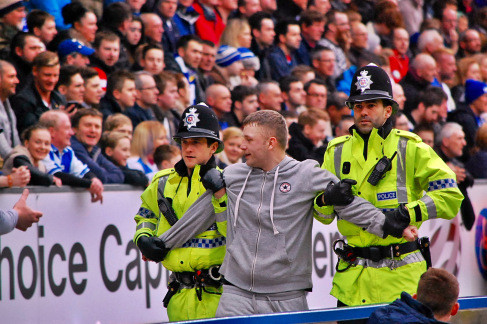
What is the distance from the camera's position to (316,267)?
10.2 m

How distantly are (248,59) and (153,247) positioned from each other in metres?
6.68

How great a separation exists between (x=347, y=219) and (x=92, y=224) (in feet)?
11.0

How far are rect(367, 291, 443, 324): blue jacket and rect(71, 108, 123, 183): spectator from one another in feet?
17.3

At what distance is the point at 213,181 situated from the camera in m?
6.18

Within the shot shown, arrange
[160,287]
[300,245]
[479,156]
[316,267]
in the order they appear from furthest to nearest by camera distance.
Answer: [479,156]
[316,267]
[160,287]
[300,245]

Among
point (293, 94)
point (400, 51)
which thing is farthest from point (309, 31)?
point (400, 51)

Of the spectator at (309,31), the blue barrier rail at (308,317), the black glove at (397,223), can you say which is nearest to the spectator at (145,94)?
the spectator at (309,31)

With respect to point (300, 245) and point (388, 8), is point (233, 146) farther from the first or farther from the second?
point (388, 8)

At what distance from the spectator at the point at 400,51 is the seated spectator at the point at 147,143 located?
6024 mm

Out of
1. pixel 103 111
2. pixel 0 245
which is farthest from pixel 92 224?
pixel 103 111

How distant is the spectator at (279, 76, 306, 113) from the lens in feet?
41.1

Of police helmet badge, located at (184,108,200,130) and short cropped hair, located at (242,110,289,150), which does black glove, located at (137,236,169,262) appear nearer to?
police helmet badge, located at (184,108,200,130)

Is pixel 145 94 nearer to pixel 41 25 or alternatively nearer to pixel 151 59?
pixel 151 59

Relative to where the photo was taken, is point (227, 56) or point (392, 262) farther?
point (227, 56)
